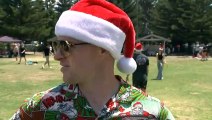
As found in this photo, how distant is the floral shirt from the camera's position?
243cm

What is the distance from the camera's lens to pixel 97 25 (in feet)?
8.39

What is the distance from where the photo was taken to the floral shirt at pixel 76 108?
2.43 meters

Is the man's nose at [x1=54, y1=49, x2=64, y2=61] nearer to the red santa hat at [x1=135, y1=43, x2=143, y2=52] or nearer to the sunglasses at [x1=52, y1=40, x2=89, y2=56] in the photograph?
the sunglasses at [x1=52, y1=40, x2=89, y2=56]

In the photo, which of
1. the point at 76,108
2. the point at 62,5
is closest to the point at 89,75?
the point at 76,108

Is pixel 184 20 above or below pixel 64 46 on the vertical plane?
below

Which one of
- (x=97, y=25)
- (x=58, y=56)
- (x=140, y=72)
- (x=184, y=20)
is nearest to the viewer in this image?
(x=58, y=56)

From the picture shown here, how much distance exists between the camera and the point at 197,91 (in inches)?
607

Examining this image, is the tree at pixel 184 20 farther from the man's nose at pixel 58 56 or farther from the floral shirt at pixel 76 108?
the man's nose at pixel 58 56

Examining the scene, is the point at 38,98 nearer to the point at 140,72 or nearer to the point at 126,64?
the point at 126,64

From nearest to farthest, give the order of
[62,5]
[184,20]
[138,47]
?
1. [138,47]
2. [184,20]
3. [62,5]

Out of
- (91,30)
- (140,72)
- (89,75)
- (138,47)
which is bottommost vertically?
(140,72)

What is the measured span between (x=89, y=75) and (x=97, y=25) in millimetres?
312

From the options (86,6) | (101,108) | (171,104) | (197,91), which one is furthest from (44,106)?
(197,91)

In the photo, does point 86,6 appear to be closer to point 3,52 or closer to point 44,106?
point 44,106
